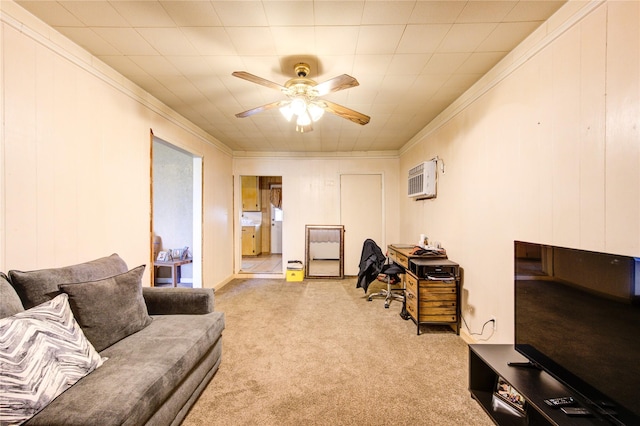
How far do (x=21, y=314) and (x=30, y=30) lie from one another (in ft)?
5.77

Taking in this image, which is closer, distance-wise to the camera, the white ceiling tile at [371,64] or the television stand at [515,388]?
the television stand at [515,388]

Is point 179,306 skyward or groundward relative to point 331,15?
groundward

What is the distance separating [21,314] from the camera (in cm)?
117

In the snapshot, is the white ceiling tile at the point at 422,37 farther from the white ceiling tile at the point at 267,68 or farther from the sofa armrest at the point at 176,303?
the sofa armrest at the point at 176,303

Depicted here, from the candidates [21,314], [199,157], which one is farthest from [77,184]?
[199,157]

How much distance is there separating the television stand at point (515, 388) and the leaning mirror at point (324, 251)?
353cm

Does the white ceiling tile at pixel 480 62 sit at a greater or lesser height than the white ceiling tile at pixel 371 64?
lesser

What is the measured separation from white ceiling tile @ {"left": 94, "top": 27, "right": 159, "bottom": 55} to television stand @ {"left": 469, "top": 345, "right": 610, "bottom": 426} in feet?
10.4

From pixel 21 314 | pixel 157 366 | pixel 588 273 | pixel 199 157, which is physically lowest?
pixel 157 366

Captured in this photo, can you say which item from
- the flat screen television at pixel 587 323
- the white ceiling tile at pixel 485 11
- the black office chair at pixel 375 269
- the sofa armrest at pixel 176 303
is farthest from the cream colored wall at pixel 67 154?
the flat screen television at pixel 587 323

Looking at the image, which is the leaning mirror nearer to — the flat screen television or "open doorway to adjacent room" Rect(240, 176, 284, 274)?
"open doorway to adjacent room" Rect(240, 176, 284, 274)

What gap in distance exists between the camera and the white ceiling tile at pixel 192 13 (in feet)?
5.08

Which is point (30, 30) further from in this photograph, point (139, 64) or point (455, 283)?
point (455, 283)

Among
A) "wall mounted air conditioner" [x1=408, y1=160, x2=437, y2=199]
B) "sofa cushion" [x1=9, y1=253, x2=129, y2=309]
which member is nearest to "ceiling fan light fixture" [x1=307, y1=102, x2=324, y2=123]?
"wall mounted air conditioner" [x1=408, y1=160, x2=437, y2=199]
